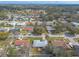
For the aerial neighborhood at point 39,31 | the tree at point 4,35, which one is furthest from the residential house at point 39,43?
the tree at point 4,35

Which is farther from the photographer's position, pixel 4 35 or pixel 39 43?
pixel 4 35

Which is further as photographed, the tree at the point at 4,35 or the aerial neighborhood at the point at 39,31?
the tree at the point at 4,35

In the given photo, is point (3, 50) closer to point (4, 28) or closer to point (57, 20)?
point (4, 28)

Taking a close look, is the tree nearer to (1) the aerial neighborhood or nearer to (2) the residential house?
(1) the aerial neighborhood

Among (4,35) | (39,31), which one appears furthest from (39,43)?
(4,35)

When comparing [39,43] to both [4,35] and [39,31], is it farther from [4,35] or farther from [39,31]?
[4,35]

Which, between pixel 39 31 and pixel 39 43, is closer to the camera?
pixel 39 43

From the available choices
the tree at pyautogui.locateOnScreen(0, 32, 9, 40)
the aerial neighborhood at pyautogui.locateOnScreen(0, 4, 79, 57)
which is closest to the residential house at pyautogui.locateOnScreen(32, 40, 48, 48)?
the aerial neighborhood at pyautogui.locateOnScreen(0, 4, 79, 57)

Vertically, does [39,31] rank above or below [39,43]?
above

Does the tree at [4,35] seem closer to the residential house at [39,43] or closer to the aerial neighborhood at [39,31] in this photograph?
the aerial neighborhood at [39,31]
